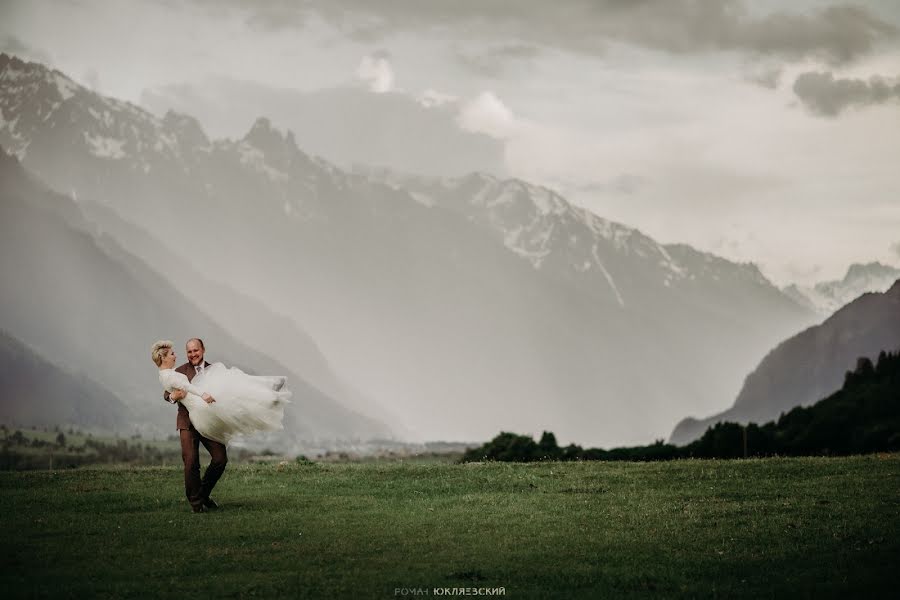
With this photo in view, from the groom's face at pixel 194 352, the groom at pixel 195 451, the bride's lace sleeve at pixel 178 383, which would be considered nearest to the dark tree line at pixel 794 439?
the groom at pixel 195 451

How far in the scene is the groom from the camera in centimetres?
2731

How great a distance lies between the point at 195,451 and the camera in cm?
2739

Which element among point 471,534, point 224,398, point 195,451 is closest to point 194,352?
point 224,398

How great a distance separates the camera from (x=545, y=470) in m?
37.1

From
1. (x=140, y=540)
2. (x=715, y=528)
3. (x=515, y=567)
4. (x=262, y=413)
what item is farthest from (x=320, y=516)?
(x=715, y=528)

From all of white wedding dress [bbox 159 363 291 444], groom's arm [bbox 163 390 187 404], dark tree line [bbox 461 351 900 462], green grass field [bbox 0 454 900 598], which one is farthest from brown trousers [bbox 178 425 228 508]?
dark tree line [bbox 461 351 900 462]

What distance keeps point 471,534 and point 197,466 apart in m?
7.62

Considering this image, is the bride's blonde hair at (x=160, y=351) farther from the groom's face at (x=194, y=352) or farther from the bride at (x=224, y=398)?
the groom's face at (x=194, y=352)

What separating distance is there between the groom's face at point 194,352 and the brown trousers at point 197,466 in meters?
1.68

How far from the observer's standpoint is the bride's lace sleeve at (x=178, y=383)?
26.9 m

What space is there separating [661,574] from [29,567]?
12.1 meters

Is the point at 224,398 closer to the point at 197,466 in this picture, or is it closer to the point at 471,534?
the point at 197,466

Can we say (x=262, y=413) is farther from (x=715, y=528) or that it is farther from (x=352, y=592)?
(x=715, y=528)

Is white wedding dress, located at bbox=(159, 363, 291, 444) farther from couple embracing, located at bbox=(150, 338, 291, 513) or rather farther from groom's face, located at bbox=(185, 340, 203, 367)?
groom's face, located at bbox=(185, 340, 203, 367)
